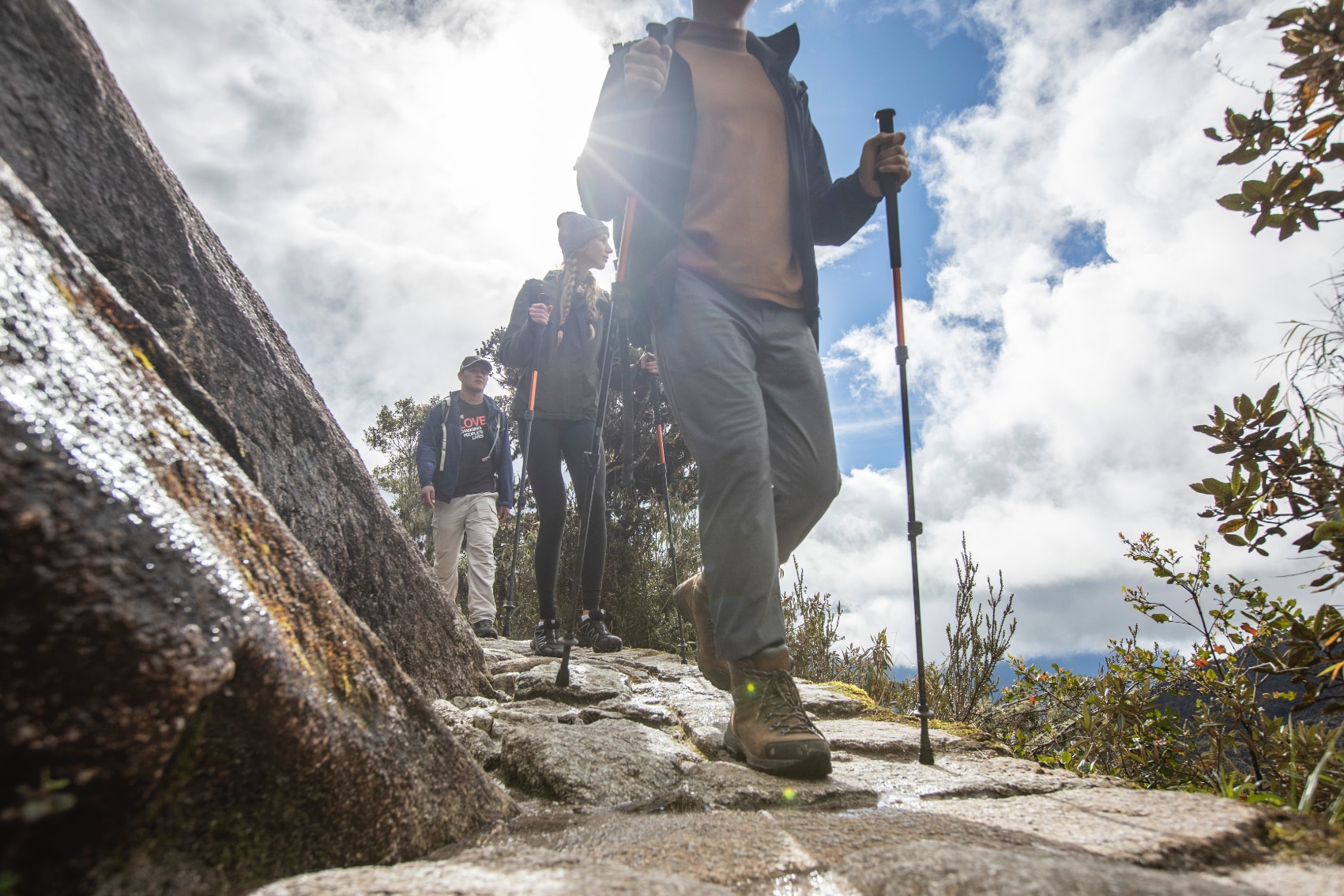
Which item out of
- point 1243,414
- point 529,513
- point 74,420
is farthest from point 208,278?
point 529,513

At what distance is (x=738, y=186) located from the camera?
2.61 metres

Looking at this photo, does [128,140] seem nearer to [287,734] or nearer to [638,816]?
[287,734]

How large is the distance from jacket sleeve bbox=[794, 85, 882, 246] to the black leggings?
1915 mm

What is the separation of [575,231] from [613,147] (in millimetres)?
3066

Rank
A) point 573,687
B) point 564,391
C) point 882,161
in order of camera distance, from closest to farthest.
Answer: point 882,161
point 573,687
point 564,391

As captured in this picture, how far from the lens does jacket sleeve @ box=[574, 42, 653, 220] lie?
2.61 meters

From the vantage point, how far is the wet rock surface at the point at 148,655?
71cm

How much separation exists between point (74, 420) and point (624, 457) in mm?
3943

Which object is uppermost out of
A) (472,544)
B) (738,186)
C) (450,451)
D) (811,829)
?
(450,451)

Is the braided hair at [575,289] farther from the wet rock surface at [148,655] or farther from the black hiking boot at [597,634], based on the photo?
the wet rock surface at [148,655]

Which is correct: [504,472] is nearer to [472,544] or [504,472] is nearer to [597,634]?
[472,544]

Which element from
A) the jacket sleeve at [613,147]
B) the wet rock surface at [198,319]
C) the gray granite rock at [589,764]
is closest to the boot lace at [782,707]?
the gray granite rock at [589,764]

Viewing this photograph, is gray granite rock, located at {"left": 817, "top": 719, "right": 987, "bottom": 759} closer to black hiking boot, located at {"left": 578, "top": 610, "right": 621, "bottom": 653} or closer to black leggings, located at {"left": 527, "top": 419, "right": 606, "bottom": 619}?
black leggings, located at {"left": 527, "top": 419, "right": 606, "bottom": 619}

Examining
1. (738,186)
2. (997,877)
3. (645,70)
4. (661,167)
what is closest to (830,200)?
(738,186)
